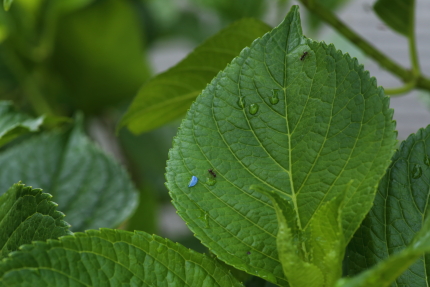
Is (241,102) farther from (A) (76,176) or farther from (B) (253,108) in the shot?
(A) (76,176)

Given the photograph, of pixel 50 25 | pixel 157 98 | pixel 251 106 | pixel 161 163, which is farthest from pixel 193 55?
pixel 161 163

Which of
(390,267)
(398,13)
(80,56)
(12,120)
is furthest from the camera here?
(80,56)

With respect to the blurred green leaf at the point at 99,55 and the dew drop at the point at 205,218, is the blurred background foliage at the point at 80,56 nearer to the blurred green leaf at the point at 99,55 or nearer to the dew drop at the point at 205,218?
the blurred green leaf at the point at 99,55

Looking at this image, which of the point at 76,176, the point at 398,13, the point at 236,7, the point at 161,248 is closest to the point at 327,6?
the point at 236,7

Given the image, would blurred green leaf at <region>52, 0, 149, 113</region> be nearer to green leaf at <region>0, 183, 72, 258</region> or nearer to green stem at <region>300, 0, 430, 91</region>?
green stem at <region>300, 0, 430, 91</region>

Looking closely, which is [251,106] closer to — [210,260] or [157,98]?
[210,260]

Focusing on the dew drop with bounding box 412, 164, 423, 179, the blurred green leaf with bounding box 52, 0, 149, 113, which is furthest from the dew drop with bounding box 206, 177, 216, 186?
the blurred green leaf with bounding box 52, 0, 149, 113
